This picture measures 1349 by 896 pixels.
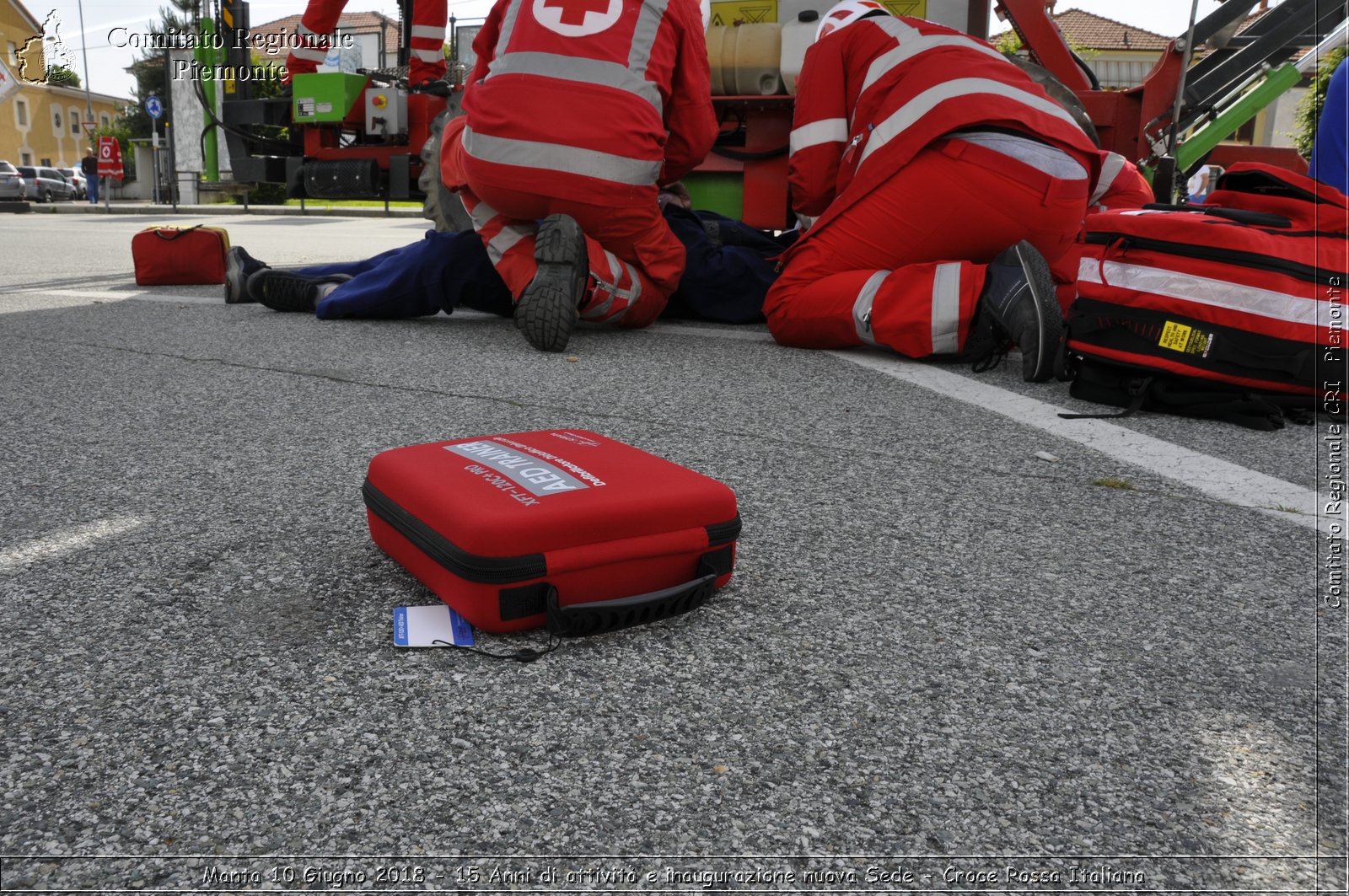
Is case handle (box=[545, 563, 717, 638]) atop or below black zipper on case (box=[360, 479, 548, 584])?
below

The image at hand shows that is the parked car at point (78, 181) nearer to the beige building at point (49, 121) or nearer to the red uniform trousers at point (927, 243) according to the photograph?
the beige building at point (49, 121)

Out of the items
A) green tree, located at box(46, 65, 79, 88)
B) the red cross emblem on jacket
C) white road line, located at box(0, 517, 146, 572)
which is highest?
green tree, located at box(46, 65, 79, 88)

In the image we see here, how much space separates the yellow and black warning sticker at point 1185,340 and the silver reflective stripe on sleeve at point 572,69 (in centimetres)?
182

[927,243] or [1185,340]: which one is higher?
[927,243]

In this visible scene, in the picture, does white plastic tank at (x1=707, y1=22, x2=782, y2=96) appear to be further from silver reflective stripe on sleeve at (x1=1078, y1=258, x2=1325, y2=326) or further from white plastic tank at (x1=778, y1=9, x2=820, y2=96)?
silver reflective stripe on sleeve at (x1=1078, y1=258, x2=1325, y2=326)

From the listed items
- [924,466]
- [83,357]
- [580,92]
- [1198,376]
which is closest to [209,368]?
[83,357]

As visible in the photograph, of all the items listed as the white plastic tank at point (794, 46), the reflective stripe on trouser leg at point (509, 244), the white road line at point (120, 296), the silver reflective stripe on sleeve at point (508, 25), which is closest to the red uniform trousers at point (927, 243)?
the reflective stripe on trouser leg at point (509, 244)

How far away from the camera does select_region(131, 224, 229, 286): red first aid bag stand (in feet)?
17.9

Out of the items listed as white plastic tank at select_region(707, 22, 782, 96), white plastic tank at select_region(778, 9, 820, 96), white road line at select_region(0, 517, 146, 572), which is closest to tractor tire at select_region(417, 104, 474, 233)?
white plastic tank at select_region(707, 22, 782, 96)

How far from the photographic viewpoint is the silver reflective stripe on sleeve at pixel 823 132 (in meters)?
3.74

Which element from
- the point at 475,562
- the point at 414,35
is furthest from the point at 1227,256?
the point at 414,35

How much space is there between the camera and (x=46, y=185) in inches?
1091

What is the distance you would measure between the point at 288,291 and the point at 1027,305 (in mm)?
3013

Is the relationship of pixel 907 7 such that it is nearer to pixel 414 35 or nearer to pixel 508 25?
pixel 508 25
